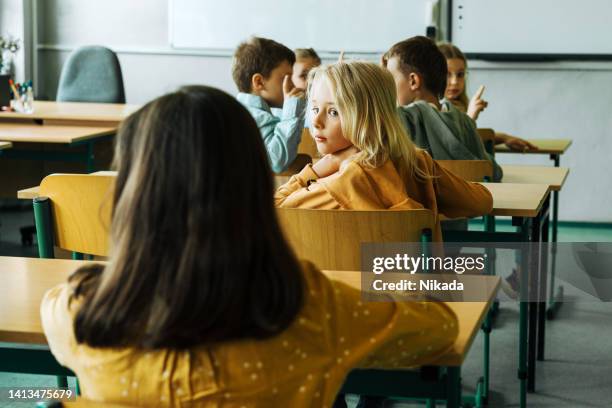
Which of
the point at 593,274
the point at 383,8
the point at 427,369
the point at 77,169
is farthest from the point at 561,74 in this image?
the point at 427,369

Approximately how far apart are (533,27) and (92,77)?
2.74 m

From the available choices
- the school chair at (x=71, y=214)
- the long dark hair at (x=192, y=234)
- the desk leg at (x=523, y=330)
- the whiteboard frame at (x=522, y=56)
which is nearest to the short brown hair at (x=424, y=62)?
the desk leg at (x=523, y=330)

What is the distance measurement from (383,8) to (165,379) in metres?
5.15

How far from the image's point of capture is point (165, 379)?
44.3 inches

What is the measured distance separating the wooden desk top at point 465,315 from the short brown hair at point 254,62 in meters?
2.16

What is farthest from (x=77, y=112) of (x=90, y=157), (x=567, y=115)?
(x=567, y=115)

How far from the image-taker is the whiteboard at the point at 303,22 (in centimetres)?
601

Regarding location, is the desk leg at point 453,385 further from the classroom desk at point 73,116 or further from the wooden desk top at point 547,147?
the classroom desk at point 73,116

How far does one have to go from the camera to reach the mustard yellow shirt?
3.68 ft

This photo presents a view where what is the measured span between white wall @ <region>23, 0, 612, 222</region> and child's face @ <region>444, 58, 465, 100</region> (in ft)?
5.06

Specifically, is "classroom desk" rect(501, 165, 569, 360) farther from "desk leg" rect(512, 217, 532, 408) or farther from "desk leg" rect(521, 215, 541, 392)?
"desk leg" rect(512, 217, 532, 408)

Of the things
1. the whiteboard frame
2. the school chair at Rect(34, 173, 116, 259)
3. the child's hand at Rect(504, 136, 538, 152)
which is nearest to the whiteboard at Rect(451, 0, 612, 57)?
the whiteboard frame

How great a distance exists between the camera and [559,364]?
332 centimetres

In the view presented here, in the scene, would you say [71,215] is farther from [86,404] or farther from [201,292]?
[201,292]
